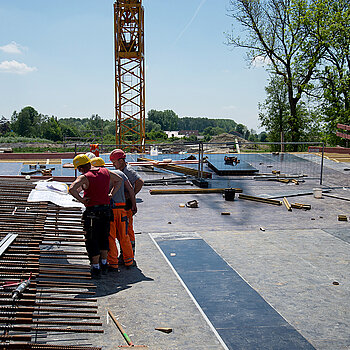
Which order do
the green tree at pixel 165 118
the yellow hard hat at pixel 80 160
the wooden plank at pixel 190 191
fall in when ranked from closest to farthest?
the yellow hard hat at pixel 80 160
the wooden plank at pixel 190 191
the green tree at pixel 165 118

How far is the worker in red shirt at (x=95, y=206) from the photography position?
6434mm

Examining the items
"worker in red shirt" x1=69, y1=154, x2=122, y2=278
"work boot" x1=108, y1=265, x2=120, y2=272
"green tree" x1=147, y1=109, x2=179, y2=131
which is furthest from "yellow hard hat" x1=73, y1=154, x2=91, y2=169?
"green tree" x1=147, y1=109, x2=179, y2=131

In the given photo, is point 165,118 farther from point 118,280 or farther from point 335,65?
point 118,280

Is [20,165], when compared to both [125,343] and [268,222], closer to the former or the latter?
[268,222]

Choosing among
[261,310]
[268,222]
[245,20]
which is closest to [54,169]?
[268,222]

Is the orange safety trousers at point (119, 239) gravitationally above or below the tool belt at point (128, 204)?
below

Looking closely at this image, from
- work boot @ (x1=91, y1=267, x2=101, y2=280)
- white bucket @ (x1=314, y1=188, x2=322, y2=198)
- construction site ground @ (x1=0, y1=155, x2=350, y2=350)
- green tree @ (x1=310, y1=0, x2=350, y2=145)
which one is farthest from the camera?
green tree @ (x1=310, y1=0, x2=350, y2=145)

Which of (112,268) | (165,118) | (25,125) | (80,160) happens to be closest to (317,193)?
(112,268)

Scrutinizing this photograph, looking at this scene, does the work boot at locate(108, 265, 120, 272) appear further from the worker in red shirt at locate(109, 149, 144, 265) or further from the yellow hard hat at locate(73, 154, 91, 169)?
the yellow hard hat at locate(73, 154, 91, 169)

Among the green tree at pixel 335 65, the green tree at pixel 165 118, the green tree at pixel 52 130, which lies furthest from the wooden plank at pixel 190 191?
the green tree at pixel 165 118

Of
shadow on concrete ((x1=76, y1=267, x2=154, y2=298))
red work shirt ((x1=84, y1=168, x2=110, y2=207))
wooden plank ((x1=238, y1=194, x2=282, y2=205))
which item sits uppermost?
red work shirt ((x1=84, y1=168, x2=110, y2=207))

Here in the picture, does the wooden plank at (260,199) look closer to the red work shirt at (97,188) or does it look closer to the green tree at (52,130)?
the red work shirt at (97,188)

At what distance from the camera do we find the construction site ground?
4.74 metres

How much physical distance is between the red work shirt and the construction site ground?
4.06 ft
